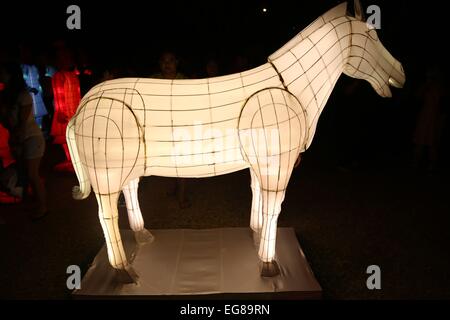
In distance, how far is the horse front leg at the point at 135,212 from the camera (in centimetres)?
225

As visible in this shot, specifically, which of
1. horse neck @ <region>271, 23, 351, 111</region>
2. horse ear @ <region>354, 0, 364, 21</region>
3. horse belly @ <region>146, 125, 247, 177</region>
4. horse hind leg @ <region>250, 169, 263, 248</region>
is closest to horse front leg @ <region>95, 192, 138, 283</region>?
horse belly @ <region>146, 125, 247, 177</region>

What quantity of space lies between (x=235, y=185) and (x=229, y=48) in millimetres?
2040

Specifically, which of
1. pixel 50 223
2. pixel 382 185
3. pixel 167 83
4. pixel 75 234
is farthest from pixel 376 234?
pixel 50 223

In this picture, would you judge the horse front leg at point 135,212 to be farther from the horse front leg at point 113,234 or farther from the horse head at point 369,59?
the horse head at point 369,59

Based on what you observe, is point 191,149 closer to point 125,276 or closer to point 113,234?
point 113,234

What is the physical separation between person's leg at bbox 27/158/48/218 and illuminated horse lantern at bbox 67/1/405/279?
1.43 metres

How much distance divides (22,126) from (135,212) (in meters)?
1.46

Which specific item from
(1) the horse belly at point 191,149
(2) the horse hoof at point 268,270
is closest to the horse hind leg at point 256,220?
(2) the horse hoof at point 268,270

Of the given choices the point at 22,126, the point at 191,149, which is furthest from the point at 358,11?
the point at 22,126

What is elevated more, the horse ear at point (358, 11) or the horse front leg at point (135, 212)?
the horse ear at point (358, 11)

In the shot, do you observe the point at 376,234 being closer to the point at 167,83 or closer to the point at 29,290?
the point at 167,83

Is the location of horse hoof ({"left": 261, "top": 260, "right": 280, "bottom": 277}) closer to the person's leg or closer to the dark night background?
the dark night background

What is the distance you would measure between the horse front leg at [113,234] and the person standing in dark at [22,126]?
157cm

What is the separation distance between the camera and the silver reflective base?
77.6 inches
